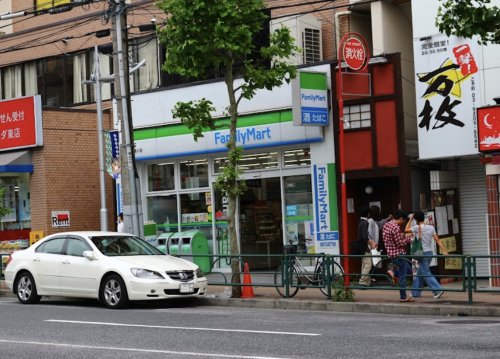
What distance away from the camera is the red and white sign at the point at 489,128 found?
1912cm

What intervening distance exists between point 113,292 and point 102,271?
47cm

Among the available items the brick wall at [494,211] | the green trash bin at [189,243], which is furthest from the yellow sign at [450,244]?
the green trash bin at [189,243]

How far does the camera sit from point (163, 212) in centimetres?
2702

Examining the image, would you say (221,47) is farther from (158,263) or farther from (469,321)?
(469,321)

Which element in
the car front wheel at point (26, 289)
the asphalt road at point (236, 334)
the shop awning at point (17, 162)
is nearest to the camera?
the asphalt road at point (236, 334)

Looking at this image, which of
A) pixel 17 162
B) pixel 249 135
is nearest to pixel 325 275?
pixel 249 135

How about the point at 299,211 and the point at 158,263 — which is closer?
the point at 158,263

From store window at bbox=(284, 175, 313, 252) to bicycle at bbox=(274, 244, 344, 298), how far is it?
4.95 metres

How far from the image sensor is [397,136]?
2144 centimetres

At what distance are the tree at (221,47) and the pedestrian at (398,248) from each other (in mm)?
3276

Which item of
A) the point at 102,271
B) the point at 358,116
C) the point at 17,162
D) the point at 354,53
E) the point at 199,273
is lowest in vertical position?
the point at 199,273

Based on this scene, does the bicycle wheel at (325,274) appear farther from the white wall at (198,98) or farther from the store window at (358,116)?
the white wall at (198,98)

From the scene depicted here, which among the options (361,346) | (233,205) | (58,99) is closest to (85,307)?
(233,205)

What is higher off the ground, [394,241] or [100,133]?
[100,133]
